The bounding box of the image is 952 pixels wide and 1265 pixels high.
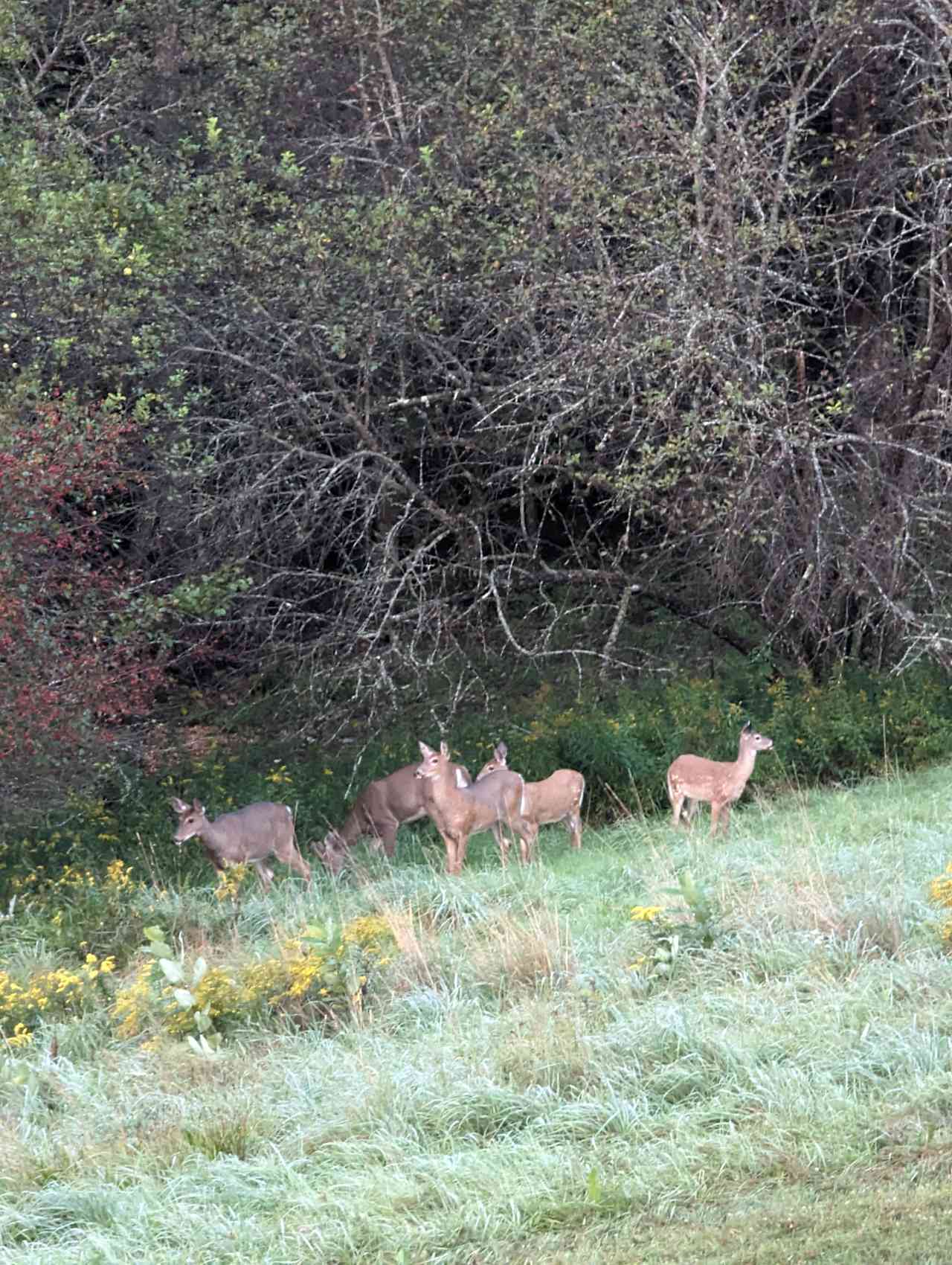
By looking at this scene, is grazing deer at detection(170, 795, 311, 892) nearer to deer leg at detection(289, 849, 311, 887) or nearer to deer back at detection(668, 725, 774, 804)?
deer leg at detection(289, 849, 311, 887)

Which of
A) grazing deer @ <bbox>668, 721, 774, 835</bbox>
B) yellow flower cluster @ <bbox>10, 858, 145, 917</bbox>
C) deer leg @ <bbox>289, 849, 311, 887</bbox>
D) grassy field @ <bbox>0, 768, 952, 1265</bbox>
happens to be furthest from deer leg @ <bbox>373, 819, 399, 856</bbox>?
grassy field @ <bbox>0, 768, 952, 1265</bbox>

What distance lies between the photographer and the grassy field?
5.45 meters

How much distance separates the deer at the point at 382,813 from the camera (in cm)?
1228

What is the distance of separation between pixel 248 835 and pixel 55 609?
2024 mm

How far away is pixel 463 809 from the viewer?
38.5ft

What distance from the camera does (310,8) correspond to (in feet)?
46.3

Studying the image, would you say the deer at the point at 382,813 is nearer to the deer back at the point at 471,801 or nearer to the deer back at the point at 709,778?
the deer back at the point at 471,801

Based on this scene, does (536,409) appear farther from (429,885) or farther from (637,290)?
(429,885)

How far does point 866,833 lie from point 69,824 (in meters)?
6.22

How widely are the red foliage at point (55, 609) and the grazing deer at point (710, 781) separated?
3.62 metres

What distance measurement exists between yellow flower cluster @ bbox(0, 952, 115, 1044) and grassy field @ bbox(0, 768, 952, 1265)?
14cm

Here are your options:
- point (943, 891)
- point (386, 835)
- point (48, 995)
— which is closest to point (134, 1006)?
point (48, 995)

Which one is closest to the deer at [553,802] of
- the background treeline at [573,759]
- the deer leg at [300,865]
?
the background treeline at [573,759]

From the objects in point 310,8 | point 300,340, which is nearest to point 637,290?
point 300,340
